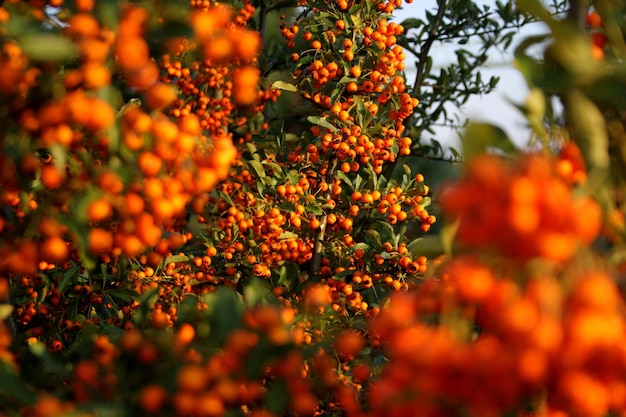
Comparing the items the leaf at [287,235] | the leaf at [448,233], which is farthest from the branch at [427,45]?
the leaf at [448,233]

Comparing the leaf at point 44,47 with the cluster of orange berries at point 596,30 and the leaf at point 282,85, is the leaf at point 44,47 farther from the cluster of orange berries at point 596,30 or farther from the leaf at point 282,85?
the leaf at point 282,85

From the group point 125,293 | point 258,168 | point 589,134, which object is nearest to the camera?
point 589,134

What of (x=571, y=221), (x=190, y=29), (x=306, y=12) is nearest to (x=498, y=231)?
(x=571, y=221)

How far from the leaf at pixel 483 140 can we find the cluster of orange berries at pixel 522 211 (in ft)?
0.31

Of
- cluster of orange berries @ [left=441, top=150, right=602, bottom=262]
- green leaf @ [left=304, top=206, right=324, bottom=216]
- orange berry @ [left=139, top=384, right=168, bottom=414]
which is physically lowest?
green leaf @ [left=304, top=206, right=324, bottom=216]

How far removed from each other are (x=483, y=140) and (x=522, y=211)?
0.82 feet

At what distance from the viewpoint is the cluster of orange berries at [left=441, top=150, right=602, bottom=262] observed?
1.03m

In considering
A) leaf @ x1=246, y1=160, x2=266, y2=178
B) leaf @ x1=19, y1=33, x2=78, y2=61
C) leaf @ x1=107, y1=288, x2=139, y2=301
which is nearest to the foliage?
leaf @ x1=19, y1=33, x2=78, y2=61

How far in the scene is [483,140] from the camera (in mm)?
1234

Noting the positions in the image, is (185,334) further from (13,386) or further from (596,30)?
(596,30)

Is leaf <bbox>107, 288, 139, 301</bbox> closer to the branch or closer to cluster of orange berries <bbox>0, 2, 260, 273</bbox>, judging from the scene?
cluster of orange berries <bbox>0, 2, 260, 273</bbox>

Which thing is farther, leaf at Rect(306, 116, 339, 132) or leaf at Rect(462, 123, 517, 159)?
leaf at Rect(306, 116, 339, 132)

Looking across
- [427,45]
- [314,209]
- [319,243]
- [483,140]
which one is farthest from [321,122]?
[483,140]

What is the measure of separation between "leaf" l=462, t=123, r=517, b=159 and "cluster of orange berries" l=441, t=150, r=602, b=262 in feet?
0.31
